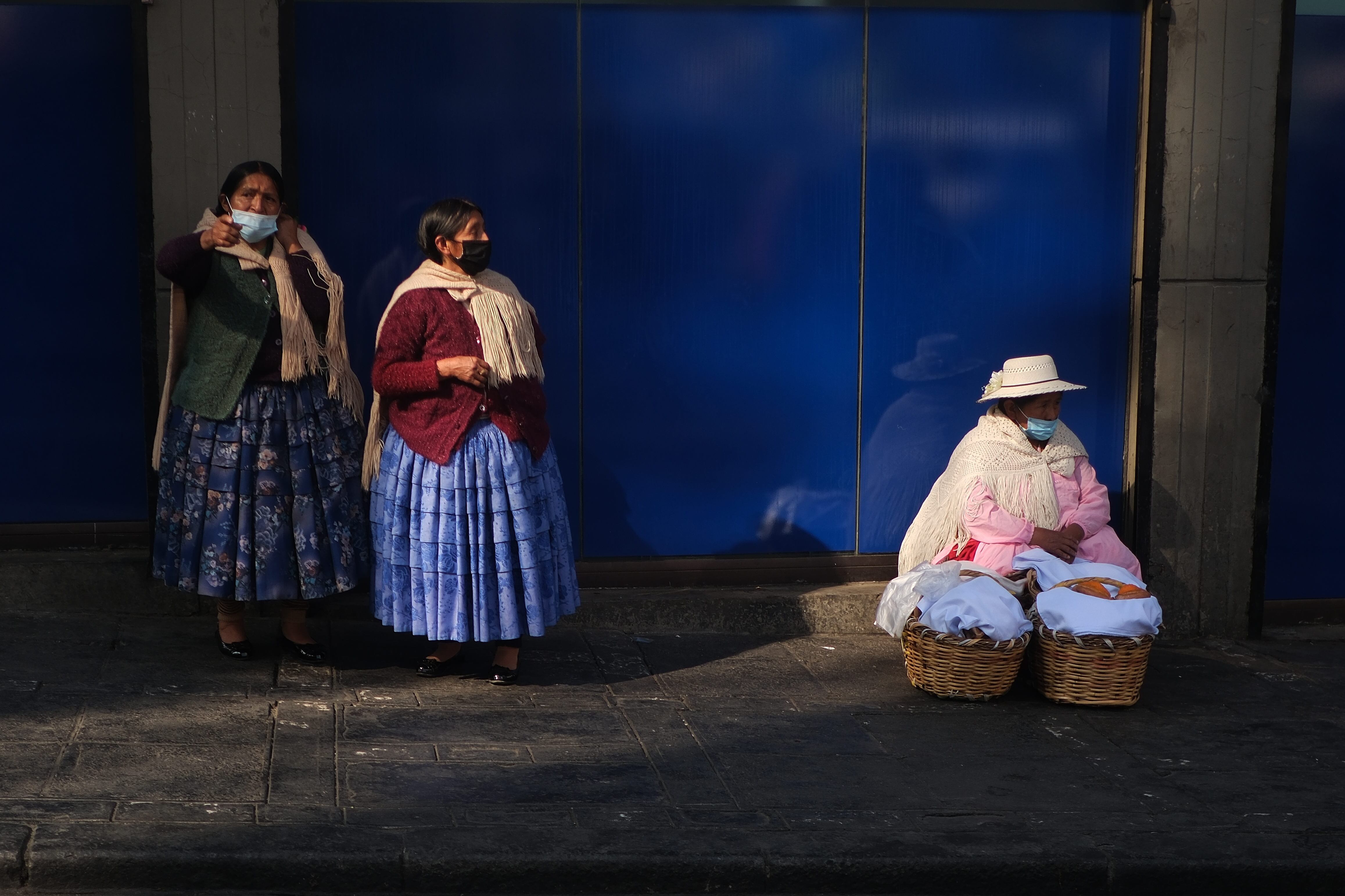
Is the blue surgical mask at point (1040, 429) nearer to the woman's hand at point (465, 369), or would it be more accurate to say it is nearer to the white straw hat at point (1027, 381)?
the white straw hat at point (1027, 381)

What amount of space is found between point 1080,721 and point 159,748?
3.13m

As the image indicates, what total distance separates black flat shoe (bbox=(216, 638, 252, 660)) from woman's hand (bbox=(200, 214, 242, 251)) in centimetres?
147

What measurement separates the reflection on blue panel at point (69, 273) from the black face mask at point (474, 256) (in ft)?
5.34

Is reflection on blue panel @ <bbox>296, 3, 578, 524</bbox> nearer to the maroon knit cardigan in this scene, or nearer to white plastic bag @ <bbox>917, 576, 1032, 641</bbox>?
the maroon knit cardigan

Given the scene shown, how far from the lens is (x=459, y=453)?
5297 mm

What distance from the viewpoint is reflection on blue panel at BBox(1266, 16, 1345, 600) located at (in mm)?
6609

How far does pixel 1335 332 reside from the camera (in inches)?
267

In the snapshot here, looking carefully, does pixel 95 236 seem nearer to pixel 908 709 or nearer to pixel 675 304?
pixel 675 304

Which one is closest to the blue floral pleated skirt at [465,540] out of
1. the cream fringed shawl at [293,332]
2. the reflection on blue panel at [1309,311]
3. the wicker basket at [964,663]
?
the cream fringed shawl at [293,332]

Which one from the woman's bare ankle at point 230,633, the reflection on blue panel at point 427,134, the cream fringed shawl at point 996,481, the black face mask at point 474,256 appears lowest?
the woman's bare ankle at point 230,633

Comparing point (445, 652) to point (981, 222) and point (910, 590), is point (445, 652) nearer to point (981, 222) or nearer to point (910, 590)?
point (910, 590)

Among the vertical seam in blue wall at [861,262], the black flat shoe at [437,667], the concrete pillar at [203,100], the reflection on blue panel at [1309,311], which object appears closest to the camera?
the black flat shoe at [437,667]

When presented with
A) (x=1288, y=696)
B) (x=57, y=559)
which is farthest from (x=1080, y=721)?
(x=57, y=559)

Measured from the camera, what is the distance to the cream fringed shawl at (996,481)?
593 cm
